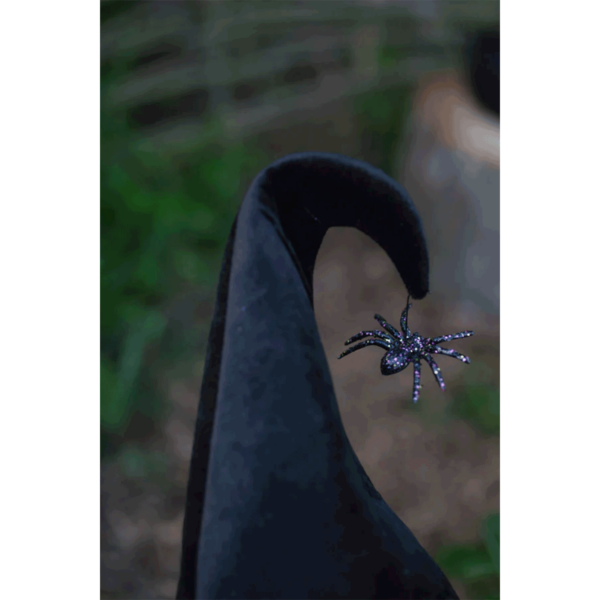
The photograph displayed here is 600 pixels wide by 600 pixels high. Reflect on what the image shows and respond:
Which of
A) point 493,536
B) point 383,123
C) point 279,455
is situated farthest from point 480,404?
point 279,455

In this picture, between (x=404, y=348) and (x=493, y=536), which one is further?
(x=493, y=536)

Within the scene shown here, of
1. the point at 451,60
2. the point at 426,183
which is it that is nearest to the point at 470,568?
the point at 426,183

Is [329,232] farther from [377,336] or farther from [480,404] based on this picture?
[377,336]

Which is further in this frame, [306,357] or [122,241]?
[122,241]

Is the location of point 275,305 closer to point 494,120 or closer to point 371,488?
point 371,488

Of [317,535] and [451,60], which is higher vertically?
[451,60]

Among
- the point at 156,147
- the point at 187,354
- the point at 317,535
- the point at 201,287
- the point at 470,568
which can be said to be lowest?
the point at 317,535
